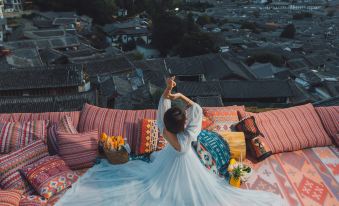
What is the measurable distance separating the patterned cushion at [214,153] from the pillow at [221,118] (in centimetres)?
38

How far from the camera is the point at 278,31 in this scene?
136 feet

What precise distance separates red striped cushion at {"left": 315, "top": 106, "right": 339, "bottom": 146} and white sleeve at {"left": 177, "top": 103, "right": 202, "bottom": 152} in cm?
225

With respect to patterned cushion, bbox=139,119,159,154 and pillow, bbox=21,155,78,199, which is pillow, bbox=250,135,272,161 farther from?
pillow, bbox=21,155,78,199

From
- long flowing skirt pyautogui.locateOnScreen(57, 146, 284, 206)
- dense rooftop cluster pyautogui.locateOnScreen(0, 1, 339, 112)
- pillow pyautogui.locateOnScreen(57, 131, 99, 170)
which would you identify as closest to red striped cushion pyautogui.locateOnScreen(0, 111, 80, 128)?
pillow pyautogui.locateOnScreen(57, 131, 99, 170)

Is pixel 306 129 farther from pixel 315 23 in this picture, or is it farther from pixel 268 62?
pixel 315 23

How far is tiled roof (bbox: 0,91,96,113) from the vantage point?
1190 cm

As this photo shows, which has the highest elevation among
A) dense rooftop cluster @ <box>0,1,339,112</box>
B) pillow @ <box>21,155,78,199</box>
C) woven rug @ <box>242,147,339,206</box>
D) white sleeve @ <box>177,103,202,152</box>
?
white sleeve @ <box>177,103,202,152</box>

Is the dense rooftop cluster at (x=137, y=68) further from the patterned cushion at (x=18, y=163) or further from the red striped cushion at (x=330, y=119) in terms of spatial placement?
the patterned cushion at (x=18, y=163)

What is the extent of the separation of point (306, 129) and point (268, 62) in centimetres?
2169

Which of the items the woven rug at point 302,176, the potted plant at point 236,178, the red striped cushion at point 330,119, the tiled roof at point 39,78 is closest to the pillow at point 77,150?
the potted plant at point 236,178

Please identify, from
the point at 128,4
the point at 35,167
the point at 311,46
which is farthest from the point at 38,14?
the point at 35,167

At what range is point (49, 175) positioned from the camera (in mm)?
3184

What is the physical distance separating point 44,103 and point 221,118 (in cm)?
972

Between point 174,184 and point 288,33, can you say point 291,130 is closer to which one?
point 174,184
